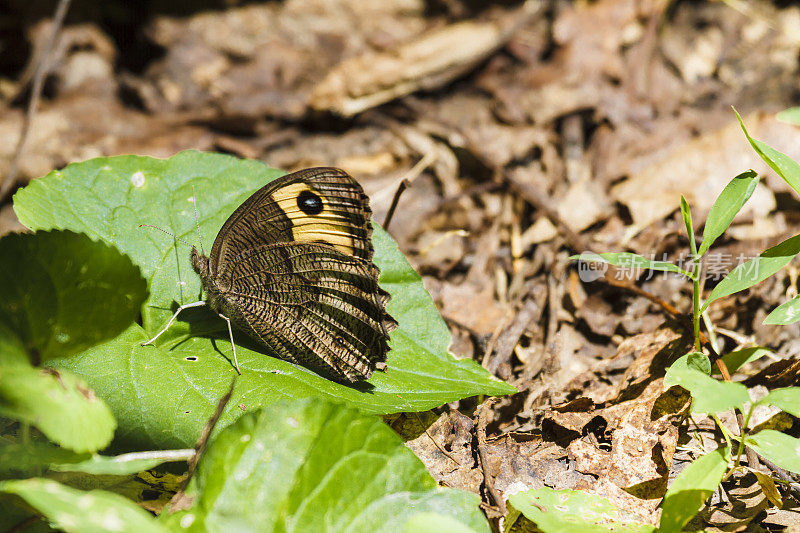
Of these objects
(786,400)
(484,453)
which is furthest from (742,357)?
(484,453)

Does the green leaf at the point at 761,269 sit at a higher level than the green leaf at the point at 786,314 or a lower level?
higher

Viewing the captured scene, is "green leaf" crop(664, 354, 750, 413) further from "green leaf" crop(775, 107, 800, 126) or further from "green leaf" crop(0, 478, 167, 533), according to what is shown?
"green leaf" crop(0, 478, 167, 533)

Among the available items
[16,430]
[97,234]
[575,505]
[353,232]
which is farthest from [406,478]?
[97,234]

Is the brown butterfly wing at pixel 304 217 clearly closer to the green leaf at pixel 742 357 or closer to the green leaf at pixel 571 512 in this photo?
the green leaf at pixel 571 512

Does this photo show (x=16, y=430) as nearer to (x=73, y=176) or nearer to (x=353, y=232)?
(x=73, y=176)

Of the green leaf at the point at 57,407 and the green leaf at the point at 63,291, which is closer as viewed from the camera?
the green leaf at the point at 57,407

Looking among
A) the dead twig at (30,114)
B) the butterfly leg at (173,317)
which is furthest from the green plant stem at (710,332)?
the dead twig at (30,114)

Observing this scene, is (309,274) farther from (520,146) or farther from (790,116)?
(520,146)
